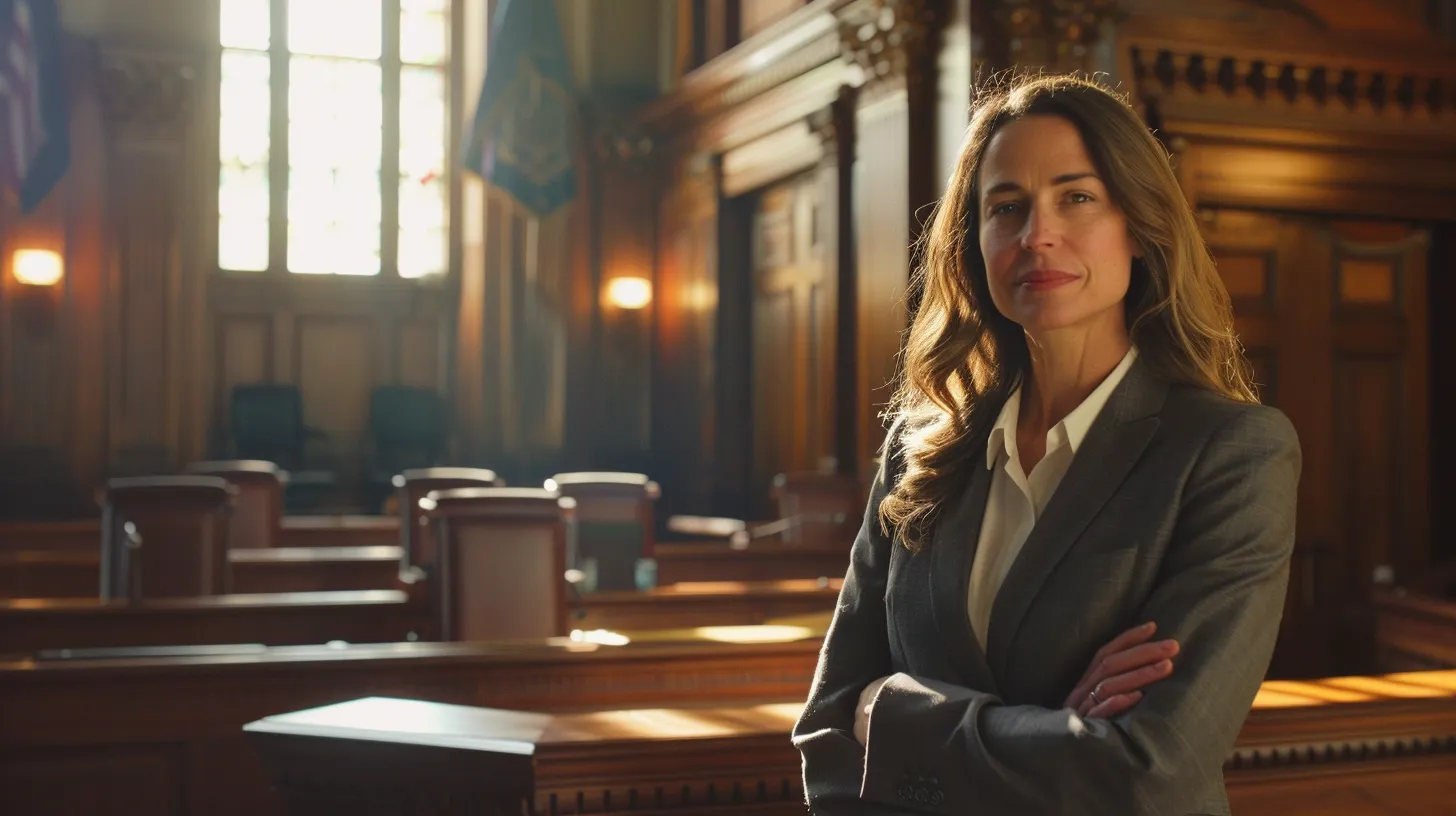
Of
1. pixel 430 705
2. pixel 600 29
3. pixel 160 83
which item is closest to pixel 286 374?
pixel 160 83

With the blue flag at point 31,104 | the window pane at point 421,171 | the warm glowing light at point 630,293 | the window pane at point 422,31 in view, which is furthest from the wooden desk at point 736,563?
the window pane at point 422,31

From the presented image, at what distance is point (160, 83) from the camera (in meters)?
11.1

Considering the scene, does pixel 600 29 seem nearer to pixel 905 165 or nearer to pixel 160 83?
pixel 160 83

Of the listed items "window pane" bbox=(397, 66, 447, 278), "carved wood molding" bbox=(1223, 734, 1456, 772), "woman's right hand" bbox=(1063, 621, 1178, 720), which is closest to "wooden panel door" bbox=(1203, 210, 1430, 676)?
"carved wood molding" bbox=(1223, 734, 1456, 772)

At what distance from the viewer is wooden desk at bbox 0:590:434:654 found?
4332 mm

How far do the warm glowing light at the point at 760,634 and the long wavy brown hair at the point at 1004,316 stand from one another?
76.4 inches

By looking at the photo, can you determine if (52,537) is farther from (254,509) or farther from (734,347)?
(734,347)

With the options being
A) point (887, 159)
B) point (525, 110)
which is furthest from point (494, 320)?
point (887, 159)

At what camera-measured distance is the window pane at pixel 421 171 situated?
12.9m

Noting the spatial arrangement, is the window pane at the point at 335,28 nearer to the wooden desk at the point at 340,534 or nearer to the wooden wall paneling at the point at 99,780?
the wooden desk at the point at 340,534

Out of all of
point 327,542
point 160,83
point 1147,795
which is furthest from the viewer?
point 160,83

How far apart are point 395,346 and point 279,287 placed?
3.40ft

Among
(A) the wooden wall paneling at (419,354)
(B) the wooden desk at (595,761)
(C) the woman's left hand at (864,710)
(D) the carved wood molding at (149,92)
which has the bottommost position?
(B) the wooden desk at (595,761)

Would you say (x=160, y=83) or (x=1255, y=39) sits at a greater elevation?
(x=160, y=83)
